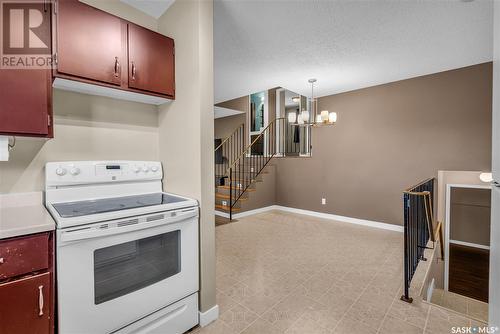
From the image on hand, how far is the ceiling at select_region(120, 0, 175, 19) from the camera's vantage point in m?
1.98

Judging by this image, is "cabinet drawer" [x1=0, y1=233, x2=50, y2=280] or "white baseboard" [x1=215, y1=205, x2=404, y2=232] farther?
"white baseboard" [x1=215, y1=205, x2=404, y2=232]

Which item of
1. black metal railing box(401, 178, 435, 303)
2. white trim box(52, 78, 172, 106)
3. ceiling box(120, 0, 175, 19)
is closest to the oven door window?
white trim box(52, 78, 172, 106)

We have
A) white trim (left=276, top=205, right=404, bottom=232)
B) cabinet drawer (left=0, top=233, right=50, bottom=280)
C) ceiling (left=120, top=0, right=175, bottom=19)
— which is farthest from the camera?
white trim (left=276, top=205, right=404, bottom=232)

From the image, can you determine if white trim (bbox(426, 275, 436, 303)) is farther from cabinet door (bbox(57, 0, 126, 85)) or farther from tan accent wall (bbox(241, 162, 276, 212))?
cabinet door (bbox(57, 0, 126, 85))

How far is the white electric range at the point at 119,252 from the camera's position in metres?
1.25

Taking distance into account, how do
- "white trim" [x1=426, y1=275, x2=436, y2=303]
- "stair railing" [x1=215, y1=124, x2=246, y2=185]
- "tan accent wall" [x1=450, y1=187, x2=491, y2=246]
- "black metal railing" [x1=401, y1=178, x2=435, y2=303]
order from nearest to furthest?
"black metal railing" [x1=401, y1=178, x2=435, y2=303] < "white trim" [x1=426, y1=275, x2=436, y2=303] < "tan accent wall" [x1=450, y1=187, x2=491, y2=246] < "stair railing" [x1=215, y1=124, x2=246, y2=185]

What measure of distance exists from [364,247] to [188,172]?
9.45 ft

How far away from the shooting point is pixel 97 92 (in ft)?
6.10

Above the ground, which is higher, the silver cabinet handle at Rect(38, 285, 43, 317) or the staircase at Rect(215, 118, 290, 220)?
the staircase at Rect(215, 118, 290, 220)

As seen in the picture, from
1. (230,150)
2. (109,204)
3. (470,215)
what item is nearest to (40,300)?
(109,204)

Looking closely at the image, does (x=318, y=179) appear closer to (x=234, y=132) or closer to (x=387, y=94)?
(x=387, y=94)

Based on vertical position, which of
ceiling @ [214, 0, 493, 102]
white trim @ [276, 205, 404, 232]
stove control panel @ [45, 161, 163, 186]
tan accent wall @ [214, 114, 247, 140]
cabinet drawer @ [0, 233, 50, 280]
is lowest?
white trim @ [276, 205, 404, 232]

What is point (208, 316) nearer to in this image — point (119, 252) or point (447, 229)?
point (119, 252)

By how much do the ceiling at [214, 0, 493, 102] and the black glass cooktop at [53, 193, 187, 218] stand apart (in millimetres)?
1835
